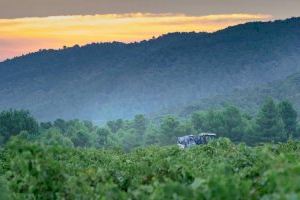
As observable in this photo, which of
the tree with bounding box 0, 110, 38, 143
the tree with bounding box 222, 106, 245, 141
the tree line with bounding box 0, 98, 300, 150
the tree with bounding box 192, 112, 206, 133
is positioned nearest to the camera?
the tree with bounding box 0, 110, 38, 143

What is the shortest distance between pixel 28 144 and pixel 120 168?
16.0 ft

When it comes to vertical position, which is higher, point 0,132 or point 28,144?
point 28,144

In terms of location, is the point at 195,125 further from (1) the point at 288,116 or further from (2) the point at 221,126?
(1) the point at 288,116

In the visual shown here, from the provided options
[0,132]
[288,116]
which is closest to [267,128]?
[288,116]

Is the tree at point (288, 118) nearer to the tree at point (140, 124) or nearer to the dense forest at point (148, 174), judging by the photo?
the tree at point (140, 124)

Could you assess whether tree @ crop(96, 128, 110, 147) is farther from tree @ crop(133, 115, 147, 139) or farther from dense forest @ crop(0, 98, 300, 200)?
dense forest @ crop(0, 98, 300, 200)

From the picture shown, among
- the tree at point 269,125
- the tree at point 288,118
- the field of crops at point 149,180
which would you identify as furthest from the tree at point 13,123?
the field of crops at point 149,180

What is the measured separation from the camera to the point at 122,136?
129 metres

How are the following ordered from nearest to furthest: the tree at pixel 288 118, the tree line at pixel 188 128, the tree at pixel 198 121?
the tree line at pixel 188 128
the tree at pixel 288 118
the tree at pixel 198 121

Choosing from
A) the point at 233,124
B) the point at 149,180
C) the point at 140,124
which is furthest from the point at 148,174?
the point at 140,124

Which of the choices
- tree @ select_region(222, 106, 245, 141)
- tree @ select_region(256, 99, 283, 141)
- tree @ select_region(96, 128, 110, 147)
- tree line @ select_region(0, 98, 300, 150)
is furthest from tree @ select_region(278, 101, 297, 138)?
tree @ select_region(96, 128, 110, 147)

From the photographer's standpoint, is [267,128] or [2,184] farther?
[267,128]

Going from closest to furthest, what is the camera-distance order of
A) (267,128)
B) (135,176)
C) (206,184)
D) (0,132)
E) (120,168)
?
(206,184), (135,176), (120,168), (0,132), (267,128)

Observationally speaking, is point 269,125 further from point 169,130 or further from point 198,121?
point 169,130
